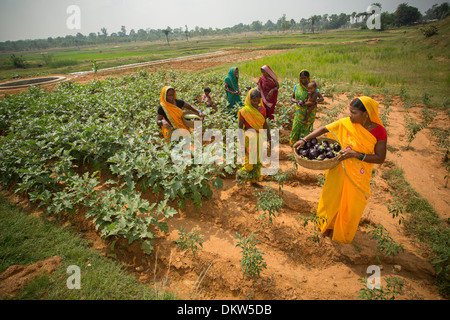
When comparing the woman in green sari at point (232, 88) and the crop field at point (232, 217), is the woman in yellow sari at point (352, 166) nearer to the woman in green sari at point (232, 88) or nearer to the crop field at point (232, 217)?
the crop field at point (232, 217)

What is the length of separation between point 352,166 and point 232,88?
15.1 feet

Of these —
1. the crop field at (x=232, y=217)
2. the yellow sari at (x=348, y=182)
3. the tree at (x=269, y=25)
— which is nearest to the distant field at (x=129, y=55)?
the crop field at (x=232, y=217)

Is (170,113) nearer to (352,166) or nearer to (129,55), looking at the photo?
(352,166)

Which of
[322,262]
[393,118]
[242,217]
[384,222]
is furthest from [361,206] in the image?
[393,118]

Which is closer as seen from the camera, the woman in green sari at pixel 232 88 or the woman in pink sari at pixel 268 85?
the woman in pink sari at pixel 268 85

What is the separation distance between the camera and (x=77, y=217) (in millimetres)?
3779

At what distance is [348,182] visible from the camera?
2826 millimetres

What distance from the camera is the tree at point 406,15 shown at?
52931mm

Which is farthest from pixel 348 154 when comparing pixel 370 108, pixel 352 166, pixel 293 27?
pixel 293 27

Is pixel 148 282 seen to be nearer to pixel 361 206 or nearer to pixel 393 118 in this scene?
pixel 361 206

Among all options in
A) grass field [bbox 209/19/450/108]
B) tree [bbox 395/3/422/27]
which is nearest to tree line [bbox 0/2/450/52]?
tree [bbox 395/3/422/27]

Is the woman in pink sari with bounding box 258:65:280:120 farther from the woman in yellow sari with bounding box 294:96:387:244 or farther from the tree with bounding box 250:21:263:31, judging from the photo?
the tree with bounding box 250:21:263:31

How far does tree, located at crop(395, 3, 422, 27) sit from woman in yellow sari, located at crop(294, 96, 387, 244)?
7493cm

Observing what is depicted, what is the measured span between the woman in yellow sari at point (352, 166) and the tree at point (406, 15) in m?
74.9
